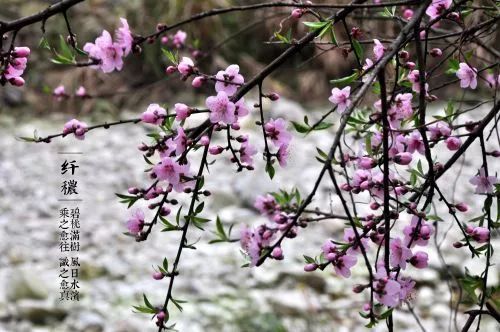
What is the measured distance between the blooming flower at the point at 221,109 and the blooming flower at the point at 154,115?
0.21 feet

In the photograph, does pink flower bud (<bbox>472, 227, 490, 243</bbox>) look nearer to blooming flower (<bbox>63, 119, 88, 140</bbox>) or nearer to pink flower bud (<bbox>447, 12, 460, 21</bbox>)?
pink flower bud (<bbox>447, 12, 460, 21</bbox>)

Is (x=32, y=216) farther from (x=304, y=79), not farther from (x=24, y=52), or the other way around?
(x=304, y=79)

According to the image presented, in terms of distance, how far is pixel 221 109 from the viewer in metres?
0.58

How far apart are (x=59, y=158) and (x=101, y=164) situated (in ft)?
0.77

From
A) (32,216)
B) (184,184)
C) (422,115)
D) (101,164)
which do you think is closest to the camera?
(422,115)

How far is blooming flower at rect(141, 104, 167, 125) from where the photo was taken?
62 centimetres

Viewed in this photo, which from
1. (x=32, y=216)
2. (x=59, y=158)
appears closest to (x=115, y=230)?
(x=32, y=216)

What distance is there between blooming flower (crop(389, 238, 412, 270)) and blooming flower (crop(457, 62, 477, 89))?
20 cm

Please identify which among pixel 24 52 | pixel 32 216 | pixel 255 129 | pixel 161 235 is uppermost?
pixel 255 129

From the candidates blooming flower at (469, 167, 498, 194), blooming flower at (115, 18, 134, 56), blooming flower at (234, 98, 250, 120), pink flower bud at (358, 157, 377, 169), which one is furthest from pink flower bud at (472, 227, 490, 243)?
blooming flower at (115, 18, 134, 56)

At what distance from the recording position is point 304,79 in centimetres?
441

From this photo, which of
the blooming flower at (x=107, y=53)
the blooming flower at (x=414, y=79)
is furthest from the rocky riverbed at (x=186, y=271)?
the blooming flower at (x=107, y=53)

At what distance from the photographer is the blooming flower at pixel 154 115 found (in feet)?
2.02

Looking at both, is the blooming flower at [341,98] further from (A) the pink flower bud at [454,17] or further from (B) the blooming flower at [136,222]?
(B) the blooming flower at [136,222]
